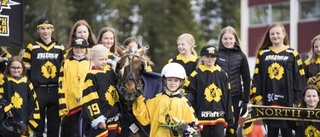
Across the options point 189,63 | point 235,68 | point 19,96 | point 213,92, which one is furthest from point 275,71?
point 19,96

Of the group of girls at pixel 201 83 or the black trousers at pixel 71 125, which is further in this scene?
the black trousers at pixel 71 125

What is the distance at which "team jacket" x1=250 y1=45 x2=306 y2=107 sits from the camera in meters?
13.6

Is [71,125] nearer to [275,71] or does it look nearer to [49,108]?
[49,108]

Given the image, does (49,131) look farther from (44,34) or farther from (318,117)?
(318,117)

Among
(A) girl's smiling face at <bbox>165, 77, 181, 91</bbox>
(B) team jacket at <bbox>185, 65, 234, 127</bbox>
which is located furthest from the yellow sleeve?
(B) team jacket at <bbox>185, 65, 234, 127</bbox>

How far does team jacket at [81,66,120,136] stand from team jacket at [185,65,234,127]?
4.90ft

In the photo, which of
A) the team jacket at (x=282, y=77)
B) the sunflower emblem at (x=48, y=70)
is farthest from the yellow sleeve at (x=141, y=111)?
the sunflower emblem at (x=48, y=70)

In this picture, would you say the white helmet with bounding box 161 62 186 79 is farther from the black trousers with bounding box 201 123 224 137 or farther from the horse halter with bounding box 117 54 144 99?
the black trousers with bounding box 201 123 224 137

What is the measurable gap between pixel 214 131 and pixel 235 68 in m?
1.49

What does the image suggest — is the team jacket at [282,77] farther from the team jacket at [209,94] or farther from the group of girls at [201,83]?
the team jacket at [209,94]

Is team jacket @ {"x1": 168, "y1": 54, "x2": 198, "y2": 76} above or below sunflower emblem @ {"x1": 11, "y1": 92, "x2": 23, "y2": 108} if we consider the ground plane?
above

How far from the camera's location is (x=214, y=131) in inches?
531

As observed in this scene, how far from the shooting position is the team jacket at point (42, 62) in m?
14.4

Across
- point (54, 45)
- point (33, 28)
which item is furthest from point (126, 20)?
point (54, 45)
